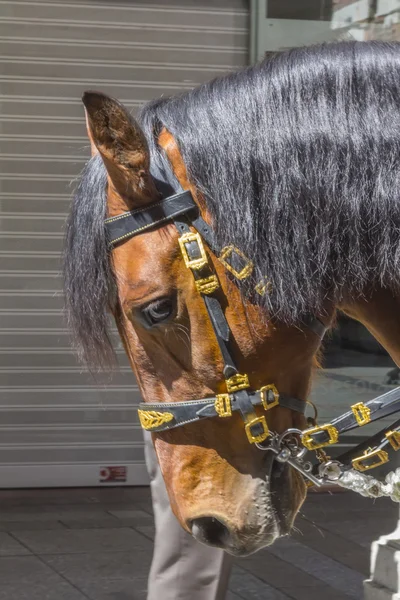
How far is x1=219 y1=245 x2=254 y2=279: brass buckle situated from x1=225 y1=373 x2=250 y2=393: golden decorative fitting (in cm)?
19

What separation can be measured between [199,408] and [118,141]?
0.52 m

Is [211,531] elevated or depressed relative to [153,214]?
depressed

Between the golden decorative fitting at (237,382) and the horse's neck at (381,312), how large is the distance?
10.4 inches

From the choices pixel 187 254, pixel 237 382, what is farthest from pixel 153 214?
pixel 237 382

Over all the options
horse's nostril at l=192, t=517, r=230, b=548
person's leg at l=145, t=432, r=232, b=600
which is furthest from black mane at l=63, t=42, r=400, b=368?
person's leg at l=145, t=432, r=232, b=600

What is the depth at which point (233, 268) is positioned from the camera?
1.99 m

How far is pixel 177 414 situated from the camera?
2.04 m

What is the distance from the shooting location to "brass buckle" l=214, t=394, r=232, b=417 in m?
2.01

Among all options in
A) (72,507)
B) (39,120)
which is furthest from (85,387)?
(39,120)

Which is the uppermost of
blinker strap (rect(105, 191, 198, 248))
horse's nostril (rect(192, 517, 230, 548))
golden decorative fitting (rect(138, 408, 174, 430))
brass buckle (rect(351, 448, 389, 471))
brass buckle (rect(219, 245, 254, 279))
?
blinker strap (rect(105, 191, 198, 248))

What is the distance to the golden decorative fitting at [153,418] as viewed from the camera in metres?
2.06

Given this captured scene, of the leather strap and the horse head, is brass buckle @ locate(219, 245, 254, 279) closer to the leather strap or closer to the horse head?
the horse head

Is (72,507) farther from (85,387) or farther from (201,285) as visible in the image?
(201,285)

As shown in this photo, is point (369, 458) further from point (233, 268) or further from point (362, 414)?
point (233, 268)
